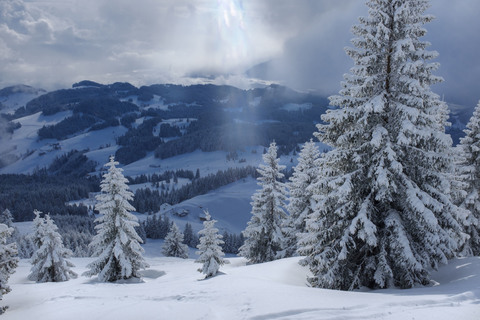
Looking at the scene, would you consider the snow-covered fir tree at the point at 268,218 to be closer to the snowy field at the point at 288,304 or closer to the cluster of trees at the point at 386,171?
the cluster of trees at the point at 386,171

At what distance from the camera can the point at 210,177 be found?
17525cm

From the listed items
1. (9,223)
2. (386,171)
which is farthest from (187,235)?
(386,171)

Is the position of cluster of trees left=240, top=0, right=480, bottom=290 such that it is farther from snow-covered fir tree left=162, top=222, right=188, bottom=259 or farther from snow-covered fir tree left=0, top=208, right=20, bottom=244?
snow-covered fir tree left=0, top=208, right=20, bottom=244

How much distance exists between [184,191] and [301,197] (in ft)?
466

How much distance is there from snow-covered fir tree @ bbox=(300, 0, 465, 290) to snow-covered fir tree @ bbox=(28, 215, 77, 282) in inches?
1155

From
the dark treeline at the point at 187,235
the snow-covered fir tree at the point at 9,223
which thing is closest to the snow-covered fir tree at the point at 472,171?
the dark treeline at the point at 187,235

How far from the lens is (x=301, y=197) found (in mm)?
27125

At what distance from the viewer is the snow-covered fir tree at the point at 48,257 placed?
2970 centimetres

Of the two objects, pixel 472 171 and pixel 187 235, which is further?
pixel 187 235

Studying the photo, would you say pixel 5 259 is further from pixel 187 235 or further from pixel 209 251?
pixel 187 235

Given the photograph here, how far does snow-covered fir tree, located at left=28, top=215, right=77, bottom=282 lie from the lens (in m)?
29.7

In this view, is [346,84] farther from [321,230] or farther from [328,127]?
[321,230]

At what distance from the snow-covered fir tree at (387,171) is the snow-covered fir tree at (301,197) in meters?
14.6

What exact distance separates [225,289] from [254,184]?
169 metres
